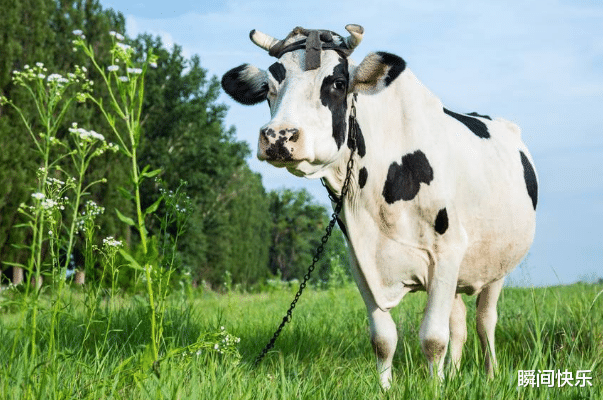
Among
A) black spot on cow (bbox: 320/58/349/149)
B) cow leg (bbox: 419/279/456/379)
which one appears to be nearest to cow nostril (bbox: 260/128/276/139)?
black spot on cow (bbox: 320/58/349/149)

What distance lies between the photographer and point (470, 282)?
A: 5.30 meters

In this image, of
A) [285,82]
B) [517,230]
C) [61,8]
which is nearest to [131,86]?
[285,82]

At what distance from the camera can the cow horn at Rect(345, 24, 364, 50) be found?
14.3 ft

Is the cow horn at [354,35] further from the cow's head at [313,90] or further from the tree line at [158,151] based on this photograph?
the tree line at [158,151]

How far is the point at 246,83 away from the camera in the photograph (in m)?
4.80

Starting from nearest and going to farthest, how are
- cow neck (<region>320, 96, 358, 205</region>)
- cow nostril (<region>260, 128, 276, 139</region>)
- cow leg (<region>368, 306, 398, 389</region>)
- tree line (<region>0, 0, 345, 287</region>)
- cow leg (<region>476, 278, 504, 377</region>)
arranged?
Result: 1. cow nostril (<region>260, 128, 276, 139</region>)
2. cow neck (<region>320, 96, 358, 205</region>)
3. cow leg (<region>368, 306, 398, 389</region>)
4. cow leg (<region>476, 278, 504, 377</region>)
5. tree line (<region>0, 0, 345, 287</region>)

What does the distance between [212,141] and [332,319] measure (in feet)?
88.2

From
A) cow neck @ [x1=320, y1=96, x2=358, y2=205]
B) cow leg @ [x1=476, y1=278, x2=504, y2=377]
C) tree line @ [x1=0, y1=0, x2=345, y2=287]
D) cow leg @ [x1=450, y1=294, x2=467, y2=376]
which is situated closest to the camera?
cow neck @ [x1=320, y1=96, x2=358, y2=205]

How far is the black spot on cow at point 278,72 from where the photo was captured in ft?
13.7

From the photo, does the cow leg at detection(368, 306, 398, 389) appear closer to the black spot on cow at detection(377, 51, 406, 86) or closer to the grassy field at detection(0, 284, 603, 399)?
the grassy field at detection(0, 284, 603, 399)

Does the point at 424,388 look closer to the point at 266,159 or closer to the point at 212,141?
the point at 266,159

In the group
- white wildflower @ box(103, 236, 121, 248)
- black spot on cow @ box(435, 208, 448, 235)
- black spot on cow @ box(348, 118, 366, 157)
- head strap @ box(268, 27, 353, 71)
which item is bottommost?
white wildflower @ box(103, 236, 121, 248)

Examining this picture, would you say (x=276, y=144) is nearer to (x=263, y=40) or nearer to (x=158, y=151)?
(x=263, y=40)

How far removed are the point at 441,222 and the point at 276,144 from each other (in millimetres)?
1461
